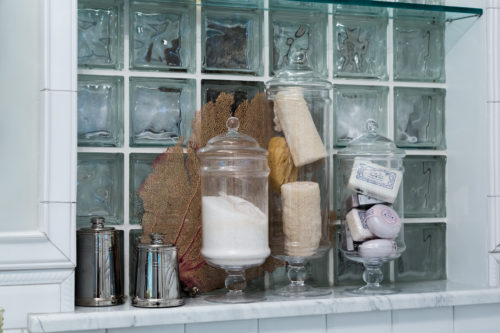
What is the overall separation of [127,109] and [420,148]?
2.29 feet

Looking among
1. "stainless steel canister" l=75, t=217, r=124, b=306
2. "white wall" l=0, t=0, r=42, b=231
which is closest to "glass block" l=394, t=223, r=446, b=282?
"stainless steel canister" l=75, t=217, r=124, b=306

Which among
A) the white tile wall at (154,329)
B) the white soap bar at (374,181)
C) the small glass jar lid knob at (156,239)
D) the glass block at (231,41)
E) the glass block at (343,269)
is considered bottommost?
the white tile wall at (154,329)

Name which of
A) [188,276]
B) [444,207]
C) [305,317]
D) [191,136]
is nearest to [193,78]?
[191,136]

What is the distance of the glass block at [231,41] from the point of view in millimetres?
1532

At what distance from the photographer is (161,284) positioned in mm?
1325

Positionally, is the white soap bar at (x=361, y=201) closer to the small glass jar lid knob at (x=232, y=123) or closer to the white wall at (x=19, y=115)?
the small glass jar lid knob at (x=232, y=123)

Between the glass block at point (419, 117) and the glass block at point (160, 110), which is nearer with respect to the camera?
the glass block at point (160, 110)

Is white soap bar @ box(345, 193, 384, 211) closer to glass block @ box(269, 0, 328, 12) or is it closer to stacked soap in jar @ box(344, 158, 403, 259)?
stacked soap in jar @ box(344, 158, 403, 259)

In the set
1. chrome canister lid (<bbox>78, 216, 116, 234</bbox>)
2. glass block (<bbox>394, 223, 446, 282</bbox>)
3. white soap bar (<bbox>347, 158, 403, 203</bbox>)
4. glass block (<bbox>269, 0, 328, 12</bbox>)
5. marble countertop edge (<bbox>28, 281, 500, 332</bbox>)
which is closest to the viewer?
marble countertop edge (<bbox>28, 281, 500, 332</bbox>)

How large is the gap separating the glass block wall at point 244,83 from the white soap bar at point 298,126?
0.15 m

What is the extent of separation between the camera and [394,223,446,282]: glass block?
5.42ft

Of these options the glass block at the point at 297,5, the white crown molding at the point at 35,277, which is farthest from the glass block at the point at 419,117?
the white crown molding at the point at 35,277

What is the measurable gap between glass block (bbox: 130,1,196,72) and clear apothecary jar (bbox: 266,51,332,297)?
0.21m

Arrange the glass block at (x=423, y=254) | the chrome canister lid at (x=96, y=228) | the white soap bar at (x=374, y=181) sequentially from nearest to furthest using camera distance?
the chrome canister lid at (x=96, y=228)
the white soap bar at (x=374, y=181)
the glass block at (x=423, y=254)
